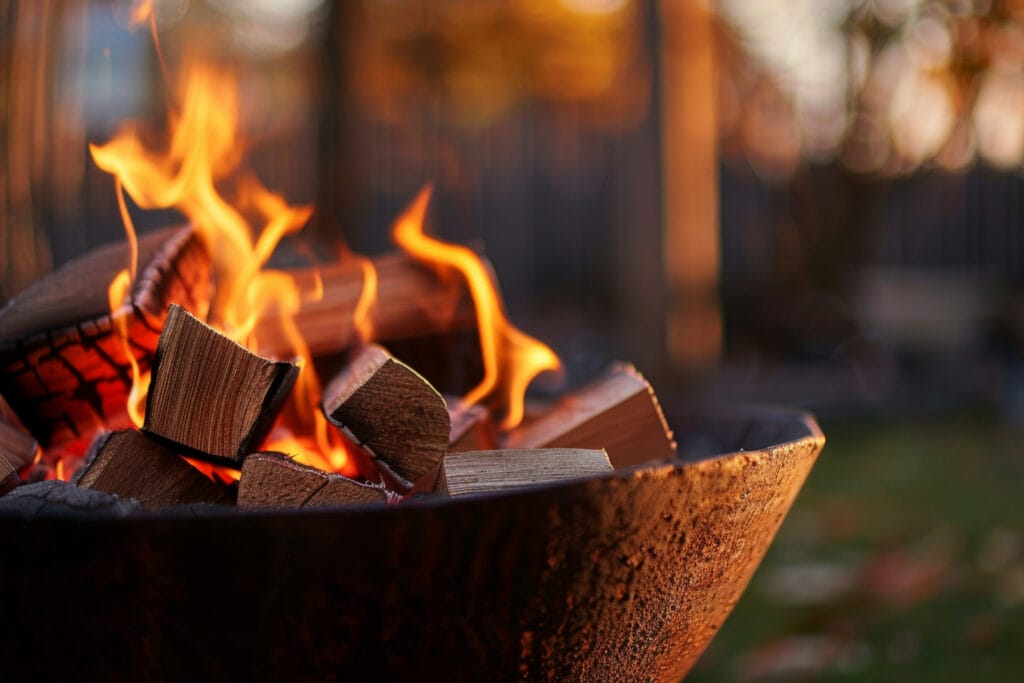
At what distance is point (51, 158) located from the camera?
72.6 inches

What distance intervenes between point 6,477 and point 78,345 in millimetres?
163

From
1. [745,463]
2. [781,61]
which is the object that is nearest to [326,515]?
[745,463]

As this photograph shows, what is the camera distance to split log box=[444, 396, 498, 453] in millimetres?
1104

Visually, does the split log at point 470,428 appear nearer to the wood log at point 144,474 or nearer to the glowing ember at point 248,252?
the glowing ember at point 248,252

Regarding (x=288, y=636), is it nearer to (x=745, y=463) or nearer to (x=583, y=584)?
(x=583, y=584)

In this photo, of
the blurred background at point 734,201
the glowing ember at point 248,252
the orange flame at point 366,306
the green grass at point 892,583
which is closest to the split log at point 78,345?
the glowing ember at point 248,252

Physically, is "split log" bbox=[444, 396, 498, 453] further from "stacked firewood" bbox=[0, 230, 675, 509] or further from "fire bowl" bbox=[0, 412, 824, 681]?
"fire bowl" bbox=[0, 412, 824, 681]

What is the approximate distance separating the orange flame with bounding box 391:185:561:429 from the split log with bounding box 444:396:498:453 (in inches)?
1.7

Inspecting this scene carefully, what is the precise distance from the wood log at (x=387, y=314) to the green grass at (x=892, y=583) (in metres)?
1.02

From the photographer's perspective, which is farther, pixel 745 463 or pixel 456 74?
pixel 456 74

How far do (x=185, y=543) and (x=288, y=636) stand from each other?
0.35ft

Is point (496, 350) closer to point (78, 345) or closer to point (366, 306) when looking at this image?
point (366, 306)

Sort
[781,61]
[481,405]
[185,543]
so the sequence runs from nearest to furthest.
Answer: [185,543], [481,405], [781,61]

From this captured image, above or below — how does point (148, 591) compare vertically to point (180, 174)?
below
